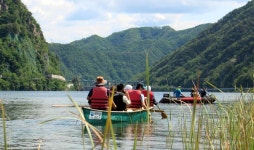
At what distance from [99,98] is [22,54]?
493ft

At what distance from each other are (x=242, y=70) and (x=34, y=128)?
140 metres

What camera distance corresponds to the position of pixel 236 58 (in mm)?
173500

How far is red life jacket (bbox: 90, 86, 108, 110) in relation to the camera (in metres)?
20.7

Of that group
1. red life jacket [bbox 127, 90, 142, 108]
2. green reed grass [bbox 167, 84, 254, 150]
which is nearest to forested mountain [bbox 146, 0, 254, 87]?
red life jacket [bbox 127, 90, 142, 108]

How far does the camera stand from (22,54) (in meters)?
168

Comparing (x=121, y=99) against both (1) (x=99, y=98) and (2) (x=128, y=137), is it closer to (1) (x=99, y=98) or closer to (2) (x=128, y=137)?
(1) (x=99, y=98)

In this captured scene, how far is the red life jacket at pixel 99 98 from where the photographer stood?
2067cm

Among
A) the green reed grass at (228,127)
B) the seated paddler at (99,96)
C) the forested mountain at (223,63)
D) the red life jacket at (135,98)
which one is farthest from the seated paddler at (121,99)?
the forested mountain at (223,63)

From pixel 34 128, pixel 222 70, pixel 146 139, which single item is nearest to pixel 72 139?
pixel 146 139

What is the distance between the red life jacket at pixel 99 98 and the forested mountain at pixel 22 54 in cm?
13198

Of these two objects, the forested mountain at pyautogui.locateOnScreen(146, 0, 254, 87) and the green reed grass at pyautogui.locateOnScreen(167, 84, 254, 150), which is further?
the forested mountain at pyautogui.locateOnScreen(146, 0, 254, 87)

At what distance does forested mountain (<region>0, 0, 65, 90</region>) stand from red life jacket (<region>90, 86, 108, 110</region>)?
131979 millimetres

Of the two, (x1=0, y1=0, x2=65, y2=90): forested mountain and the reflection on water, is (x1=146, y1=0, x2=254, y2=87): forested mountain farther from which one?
the reflection on water

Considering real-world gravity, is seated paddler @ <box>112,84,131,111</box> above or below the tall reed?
below
